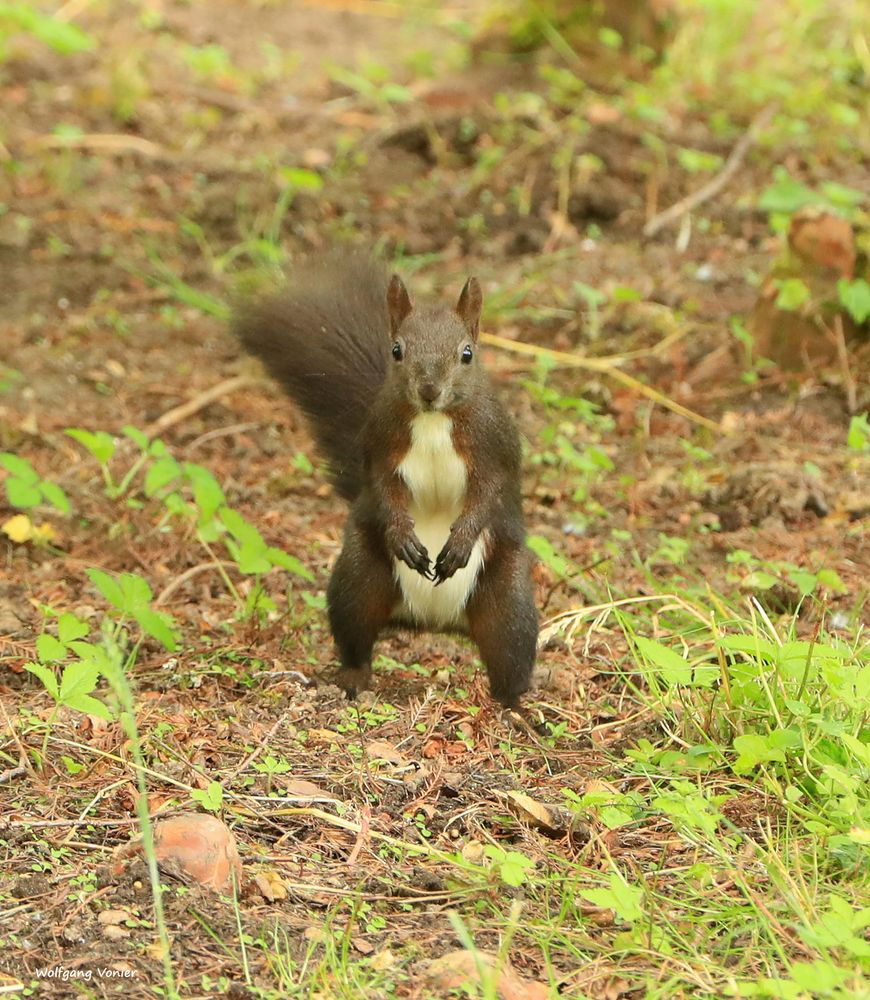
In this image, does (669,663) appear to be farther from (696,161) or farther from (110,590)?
(696,161)

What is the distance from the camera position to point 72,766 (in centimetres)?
280

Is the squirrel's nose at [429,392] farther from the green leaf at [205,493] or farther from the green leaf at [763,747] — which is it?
the green leaf at [763,747]

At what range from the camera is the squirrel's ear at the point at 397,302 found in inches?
137

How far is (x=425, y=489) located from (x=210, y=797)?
3.39 feet

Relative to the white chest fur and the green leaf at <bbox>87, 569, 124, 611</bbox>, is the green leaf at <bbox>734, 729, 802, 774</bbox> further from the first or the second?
the green leaf at <bbox>87, 569, 124, 611</bbox>

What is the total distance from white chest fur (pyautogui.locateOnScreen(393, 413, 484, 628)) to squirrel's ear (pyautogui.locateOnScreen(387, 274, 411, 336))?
289mm

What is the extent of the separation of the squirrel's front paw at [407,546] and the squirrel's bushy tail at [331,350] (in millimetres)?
333

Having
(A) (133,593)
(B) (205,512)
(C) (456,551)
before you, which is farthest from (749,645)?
(B) (205,512)

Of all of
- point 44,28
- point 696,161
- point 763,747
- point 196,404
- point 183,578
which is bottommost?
point 183,578

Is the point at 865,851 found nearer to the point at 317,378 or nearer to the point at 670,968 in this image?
the point at 670,968

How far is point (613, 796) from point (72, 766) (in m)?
1.06

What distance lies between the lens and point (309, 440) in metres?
5.09

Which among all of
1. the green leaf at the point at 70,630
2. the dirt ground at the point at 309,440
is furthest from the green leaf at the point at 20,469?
the green leaf at the point at 70,630

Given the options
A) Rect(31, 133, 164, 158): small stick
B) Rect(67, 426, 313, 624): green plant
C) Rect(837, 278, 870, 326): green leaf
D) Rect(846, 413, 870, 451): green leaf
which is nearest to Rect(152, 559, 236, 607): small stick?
Rect(67, 426, 313, 624): green plant
